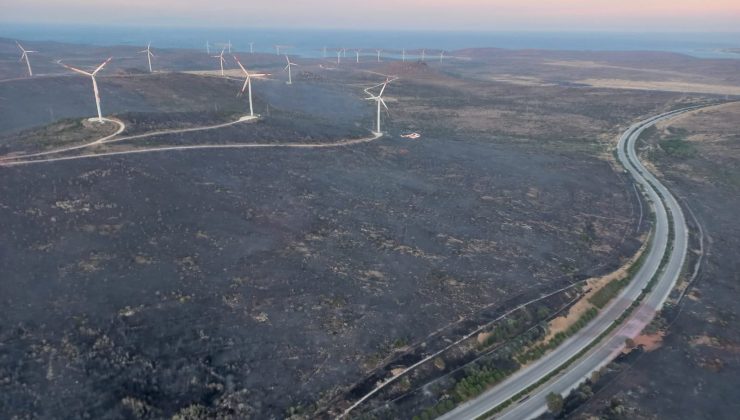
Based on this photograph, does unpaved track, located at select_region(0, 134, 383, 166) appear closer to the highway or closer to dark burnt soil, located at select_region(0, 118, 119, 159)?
dark burnt soil, located at select_region(0, 118, 119, 159)

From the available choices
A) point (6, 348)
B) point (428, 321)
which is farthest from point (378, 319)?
point (6, 348)

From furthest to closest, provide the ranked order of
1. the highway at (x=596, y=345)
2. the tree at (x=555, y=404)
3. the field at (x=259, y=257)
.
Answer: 1. the field at (x=259, y=257)
2. the highway at (x=596, y=345)
3. the tree at (x=555, y=404)

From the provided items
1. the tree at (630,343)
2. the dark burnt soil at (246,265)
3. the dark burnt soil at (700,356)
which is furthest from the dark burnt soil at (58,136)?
the dark burnt soil at (700,356)

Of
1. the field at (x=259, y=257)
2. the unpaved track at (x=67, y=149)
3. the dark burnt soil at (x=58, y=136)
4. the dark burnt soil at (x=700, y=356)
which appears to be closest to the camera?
the dark burnt soil at (x=700, y=356)

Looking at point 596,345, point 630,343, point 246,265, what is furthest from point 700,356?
point 246,265

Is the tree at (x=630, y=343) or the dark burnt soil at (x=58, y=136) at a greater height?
the dark burnt soil at (x=58, y=136)

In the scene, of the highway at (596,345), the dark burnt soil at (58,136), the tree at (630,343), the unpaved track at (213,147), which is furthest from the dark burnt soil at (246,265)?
the tree at (630,343)

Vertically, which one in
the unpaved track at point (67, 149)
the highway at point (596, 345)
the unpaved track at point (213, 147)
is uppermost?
the unpaved track at point (67, 149)

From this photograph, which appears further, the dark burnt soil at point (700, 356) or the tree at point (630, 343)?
the tree at point (630, 343)

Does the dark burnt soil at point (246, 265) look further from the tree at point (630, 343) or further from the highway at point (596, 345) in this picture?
the tree at point (630, 343)

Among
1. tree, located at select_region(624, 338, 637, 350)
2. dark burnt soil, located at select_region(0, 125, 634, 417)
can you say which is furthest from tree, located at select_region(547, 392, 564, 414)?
dark burnt soil, located at select_region(0, 125, 634, 417)
